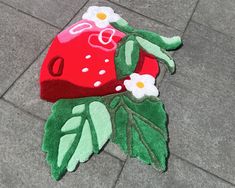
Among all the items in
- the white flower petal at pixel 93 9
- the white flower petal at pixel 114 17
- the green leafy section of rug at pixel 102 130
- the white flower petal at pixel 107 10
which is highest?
the white flower petal at pixel 114 17

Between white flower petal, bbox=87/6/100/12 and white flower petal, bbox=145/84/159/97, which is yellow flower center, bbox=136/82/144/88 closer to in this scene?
white flower petal, bbox=145/84/159/97

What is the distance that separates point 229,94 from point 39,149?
2.09m

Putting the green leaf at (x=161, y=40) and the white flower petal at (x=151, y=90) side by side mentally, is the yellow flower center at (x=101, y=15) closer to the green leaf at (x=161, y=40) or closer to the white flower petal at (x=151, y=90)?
the green leaf at (x=161, y=40)

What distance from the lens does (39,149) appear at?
3285 millimetres

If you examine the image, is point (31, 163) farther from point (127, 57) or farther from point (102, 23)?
point (102, 23)

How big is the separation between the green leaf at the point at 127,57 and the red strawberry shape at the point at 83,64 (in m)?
0.05

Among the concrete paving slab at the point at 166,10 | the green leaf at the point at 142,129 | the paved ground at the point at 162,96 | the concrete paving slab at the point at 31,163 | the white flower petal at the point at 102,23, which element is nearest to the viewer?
the concrete paving slab at the point at 31,163

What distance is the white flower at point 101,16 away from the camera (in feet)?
14.2

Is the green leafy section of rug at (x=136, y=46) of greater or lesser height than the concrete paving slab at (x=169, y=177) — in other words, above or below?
above

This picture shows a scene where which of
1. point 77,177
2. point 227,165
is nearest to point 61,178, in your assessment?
point 77,177

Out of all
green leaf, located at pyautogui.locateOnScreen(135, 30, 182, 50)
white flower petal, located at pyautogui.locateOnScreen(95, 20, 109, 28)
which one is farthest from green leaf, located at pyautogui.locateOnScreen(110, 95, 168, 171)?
white flower petal, located at pyautogui.locateOnScreen(95, 20, 109, 28)

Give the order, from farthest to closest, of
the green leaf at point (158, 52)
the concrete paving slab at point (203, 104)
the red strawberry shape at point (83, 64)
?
the green leaf at point (158, 52), the red strawberry shape at point (83, 64), the concrete paving slab at point (203, 104)

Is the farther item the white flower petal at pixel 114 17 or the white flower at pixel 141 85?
the white flower petal at pixel 114 17

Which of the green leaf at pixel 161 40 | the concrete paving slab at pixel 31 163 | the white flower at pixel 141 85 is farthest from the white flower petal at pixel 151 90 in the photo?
the concrete paving slab at pixel 31 163
